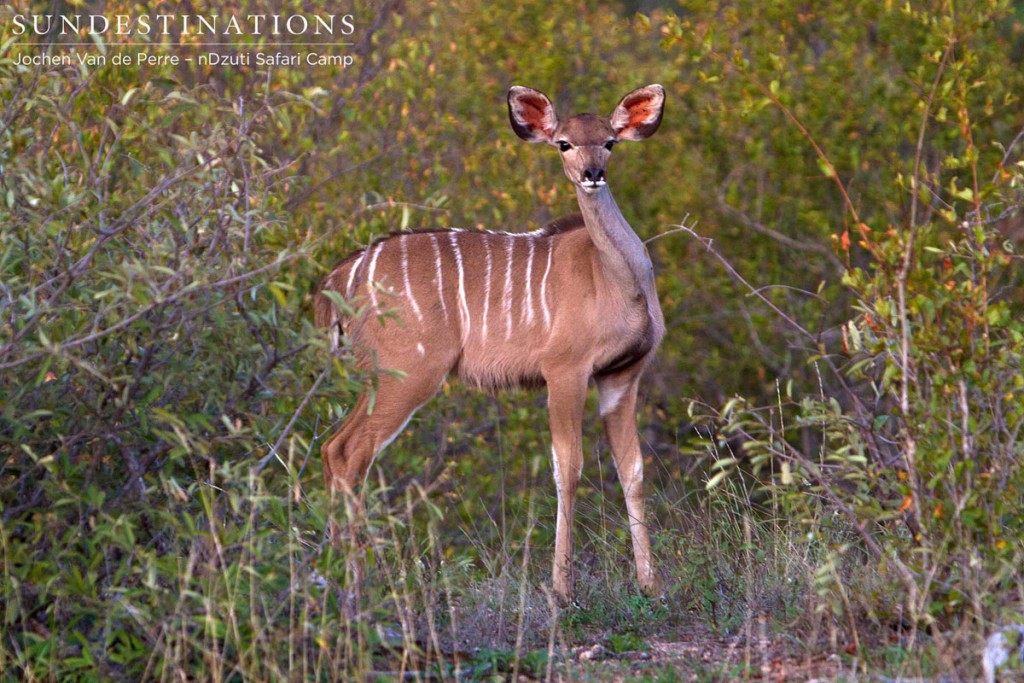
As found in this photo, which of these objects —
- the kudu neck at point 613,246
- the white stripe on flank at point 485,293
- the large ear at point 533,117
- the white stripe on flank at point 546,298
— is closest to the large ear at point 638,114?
the large ear at point 533,117

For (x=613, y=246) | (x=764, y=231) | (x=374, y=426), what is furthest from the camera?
(x=764, y=231)

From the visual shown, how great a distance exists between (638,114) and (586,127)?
1.38ft

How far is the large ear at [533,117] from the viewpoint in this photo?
5.88m

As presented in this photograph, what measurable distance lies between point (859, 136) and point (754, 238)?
3.07 feet

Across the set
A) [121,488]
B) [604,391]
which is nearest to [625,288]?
[604,391]

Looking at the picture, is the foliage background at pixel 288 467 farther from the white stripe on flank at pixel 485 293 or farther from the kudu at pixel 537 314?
the white stripe on flank at pixel 485 293

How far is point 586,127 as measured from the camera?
18.8 ft

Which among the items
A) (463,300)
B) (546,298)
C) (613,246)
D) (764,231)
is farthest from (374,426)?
(764,231)

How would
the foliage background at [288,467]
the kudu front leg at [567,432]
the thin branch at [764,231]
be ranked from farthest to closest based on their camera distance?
1. the thin branch at [764,231]
2. the kudu front leg at [567,432]
3. the foliage background at [288,467]

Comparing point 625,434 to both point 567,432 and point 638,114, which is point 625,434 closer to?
point 567,432

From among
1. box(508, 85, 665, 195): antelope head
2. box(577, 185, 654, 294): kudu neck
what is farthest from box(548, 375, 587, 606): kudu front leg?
box(508, 85, 665, 195): antelope head

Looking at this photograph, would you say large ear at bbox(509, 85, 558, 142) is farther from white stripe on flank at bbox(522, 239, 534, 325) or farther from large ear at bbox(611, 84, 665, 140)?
white stripe on flank at bbox(522, 239, 534, 325)

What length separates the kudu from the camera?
565 cm

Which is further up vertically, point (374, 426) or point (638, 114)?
point (638, 114)
